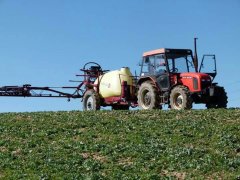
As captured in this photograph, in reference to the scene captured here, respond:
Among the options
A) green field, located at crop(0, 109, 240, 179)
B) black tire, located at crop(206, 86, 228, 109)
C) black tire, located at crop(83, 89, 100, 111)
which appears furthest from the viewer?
black tire, located at crop(83, 89, 100, 111)

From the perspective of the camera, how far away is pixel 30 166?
16.9 meters

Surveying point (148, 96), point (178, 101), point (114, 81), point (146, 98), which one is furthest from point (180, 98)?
point (114, 81)

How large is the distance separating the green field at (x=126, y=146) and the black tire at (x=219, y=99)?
320cm

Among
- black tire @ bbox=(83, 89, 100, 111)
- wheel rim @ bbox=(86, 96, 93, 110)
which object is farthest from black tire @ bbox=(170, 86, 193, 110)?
wheel rim @ bbox=(86, 96, 93, 110)

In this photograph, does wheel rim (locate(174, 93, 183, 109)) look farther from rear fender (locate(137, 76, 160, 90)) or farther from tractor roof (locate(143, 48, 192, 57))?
tractor roof (locate(143, 48, 192, 57))

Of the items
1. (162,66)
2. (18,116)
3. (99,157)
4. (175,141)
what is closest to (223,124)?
(175,141)

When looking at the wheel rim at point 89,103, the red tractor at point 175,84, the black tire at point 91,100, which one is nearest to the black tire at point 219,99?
the red tractor at point 175,84

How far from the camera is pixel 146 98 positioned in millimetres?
29969

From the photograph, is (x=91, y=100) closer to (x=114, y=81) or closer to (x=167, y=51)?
(x=114, y=81)

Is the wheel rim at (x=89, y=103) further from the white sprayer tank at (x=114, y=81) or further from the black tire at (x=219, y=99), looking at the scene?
the black tire at (x=219, y=99)

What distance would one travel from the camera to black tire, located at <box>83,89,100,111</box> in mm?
34562

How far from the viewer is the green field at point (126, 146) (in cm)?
1572

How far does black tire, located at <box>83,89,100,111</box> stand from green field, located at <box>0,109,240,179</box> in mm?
9545

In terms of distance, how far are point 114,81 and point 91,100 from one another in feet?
9.40
